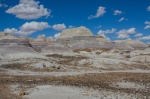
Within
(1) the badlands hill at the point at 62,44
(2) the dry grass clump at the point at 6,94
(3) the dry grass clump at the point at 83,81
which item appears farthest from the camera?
(1) the badlands hill at the point at 62,44

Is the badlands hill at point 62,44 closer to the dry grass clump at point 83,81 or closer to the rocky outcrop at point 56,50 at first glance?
the rocky outcrop at point 56,50

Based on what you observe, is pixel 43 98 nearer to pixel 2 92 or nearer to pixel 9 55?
pixel 2 92

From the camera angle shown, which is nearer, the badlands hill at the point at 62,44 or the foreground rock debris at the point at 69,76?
the foreground rock debris at the point at 69,76

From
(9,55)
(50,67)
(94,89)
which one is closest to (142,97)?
(94,89)

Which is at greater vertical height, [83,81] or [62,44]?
[62,44]

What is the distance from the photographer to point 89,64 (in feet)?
185

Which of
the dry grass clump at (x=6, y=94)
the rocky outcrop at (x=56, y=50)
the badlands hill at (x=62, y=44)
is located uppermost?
the badlands hill at (x=62, y=44)

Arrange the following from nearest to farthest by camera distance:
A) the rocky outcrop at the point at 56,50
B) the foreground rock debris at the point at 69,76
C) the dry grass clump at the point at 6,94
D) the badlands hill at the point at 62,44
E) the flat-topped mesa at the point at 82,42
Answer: the dry grass clump at the point at 6,94, the foreground rock debris at the point at 69,76, the badlands hill at the point at 62,44, the rocky outcrop at the point at 56,50, the flat-topped mesa at the point at 82,42

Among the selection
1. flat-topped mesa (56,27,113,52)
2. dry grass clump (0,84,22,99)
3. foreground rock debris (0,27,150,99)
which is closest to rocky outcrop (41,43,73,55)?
foreground rock debris (0,27,150,99)

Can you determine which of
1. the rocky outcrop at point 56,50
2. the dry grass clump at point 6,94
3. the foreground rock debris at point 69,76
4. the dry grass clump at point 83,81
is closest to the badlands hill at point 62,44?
the rocky outcrop at point 56,50

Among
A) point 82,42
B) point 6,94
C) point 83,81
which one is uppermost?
point 82,42

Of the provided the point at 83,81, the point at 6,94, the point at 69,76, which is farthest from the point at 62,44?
the point at 6,94

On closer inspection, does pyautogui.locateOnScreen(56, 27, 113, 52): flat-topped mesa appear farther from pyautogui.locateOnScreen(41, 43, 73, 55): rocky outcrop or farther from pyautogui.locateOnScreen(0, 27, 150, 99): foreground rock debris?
pyautogui.locateOnScreen(0, 27, 150, 99): foreground rock debris

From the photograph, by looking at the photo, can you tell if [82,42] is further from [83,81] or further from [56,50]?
[83,81]
